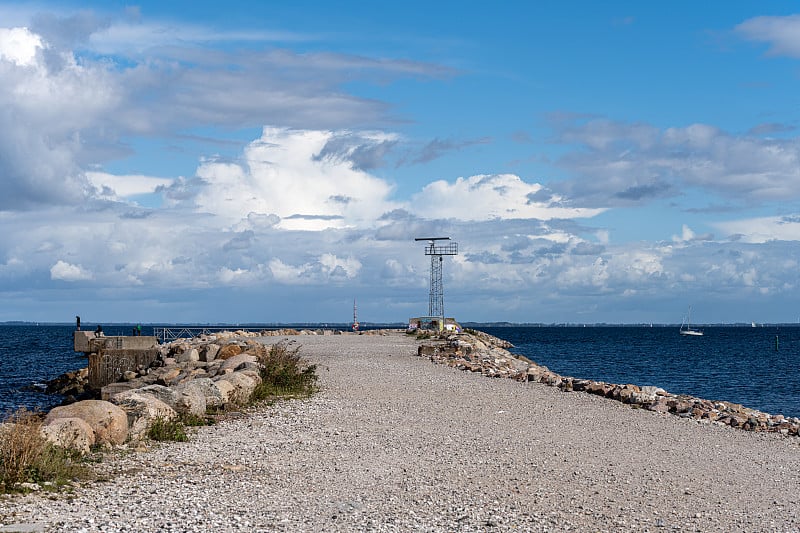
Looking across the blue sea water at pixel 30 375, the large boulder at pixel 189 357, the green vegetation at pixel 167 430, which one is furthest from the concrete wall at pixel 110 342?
the green vegetation at pixel 167 430

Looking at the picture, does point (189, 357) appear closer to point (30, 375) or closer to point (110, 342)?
point (110, 342)

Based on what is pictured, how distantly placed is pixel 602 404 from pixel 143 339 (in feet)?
92.5

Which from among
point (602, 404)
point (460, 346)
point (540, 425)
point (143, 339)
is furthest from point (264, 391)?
point (143, 339)

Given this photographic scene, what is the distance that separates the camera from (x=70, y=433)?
10.7 meters

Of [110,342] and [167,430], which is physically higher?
[110,342]

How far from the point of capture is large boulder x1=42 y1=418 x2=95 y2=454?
10391 mm

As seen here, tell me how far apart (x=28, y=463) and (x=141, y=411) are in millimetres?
3681

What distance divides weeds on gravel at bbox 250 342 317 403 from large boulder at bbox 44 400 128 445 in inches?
194

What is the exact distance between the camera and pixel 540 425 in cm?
1479

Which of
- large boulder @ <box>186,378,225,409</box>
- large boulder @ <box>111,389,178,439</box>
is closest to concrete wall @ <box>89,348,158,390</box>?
large boulder @ <box>186,378,225,409</box>

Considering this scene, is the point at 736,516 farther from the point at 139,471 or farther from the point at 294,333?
the point at 294,333

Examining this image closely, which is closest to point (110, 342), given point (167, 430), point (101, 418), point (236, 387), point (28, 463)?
point (236, 387)

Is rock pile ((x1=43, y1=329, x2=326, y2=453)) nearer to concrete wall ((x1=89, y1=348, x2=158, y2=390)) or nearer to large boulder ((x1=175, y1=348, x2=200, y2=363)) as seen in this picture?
large boulder ((x1=175, y1=348, x2=200, y2=363))

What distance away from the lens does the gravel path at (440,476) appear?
8273 millimetres
